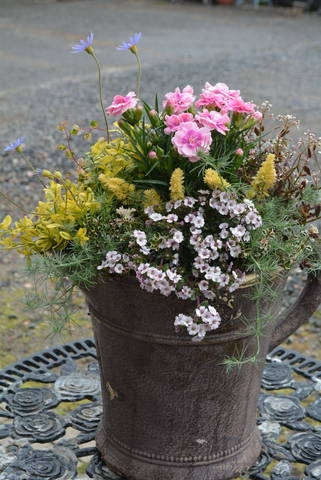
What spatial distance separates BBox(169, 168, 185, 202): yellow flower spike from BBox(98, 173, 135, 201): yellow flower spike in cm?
12

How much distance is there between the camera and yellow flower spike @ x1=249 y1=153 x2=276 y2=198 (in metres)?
1.73

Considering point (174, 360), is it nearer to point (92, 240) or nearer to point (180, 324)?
point (180, 324)

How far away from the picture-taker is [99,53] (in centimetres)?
835

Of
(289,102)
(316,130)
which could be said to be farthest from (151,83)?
(316,130)

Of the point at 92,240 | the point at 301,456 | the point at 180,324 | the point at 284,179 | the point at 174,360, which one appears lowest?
the point at 301,456

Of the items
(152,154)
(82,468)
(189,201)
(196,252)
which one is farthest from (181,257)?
(82,468)

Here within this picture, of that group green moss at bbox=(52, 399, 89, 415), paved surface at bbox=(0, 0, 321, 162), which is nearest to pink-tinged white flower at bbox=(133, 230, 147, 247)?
green moss at bbox=(52, 399, 89, 415)

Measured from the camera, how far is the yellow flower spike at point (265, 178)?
1.73m

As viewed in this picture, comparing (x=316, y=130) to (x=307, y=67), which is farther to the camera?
(x=307, y=67)

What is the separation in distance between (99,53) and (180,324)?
7.10m

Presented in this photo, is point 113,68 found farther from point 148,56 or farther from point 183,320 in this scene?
point 183,320

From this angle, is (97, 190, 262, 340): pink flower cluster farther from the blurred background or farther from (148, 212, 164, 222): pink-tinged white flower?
the blurred background

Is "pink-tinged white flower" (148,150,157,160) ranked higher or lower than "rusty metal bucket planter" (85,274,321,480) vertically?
higher

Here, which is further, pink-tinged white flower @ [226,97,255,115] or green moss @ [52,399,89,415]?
green moss @ [52,399,89,415]
